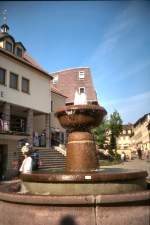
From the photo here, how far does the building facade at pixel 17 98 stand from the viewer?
79.9ft

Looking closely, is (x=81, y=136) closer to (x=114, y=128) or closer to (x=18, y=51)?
(x=18, y=51)

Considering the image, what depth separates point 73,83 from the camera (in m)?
53.6

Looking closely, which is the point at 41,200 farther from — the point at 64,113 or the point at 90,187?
the point at 64,113

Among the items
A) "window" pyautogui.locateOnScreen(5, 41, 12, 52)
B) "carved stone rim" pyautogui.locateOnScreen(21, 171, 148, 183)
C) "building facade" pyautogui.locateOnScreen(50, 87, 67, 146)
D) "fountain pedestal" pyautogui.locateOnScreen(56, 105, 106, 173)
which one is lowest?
"carved stone rim" pyautogui.locateOnScreen(21, 171, 148, 183)

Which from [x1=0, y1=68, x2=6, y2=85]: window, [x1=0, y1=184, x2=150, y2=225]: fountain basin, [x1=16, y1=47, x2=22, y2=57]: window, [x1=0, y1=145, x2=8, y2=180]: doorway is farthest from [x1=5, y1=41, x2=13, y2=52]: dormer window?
[x1=0, y1=184, x2=150, y2=225]: fountain basin

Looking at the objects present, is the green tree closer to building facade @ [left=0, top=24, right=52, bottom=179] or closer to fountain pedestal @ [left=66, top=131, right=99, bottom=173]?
building facade @ [left=0, top=24, right=52, bottom=179]

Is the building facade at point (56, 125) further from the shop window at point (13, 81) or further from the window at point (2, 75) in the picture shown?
the window at point (2, 75)

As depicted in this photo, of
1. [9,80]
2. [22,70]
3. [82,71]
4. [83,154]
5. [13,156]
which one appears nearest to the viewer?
[83,154]

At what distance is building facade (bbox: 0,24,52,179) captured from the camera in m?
24.3

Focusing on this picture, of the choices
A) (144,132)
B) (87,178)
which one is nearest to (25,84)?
(87,178)

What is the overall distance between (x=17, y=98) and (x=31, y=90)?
9.22ft

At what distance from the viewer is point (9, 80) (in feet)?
89.8

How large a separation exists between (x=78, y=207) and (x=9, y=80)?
2353cm

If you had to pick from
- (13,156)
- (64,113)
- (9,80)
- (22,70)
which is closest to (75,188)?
(64,113)
